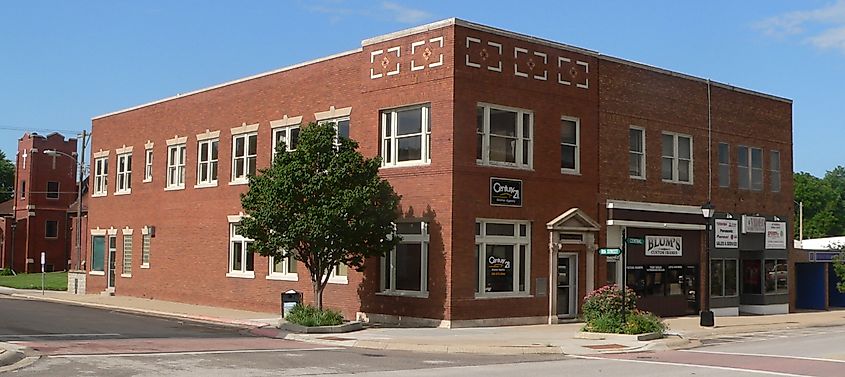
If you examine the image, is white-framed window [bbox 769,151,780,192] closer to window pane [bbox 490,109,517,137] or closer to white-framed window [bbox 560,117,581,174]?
white-framed window [bbox 560,117,581,174]

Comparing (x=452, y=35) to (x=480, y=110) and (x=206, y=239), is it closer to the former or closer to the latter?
(x=480, y=110)

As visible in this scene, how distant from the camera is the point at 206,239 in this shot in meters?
36.9

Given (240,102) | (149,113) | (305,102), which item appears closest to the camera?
(305,102)

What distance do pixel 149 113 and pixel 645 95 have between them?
22119 millimetres

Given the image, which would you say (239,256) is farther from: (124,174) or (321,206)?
(124,174)

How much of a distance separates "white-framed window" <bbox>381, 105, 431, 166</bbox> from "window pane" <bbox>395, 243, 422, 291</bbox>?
8.34 ft

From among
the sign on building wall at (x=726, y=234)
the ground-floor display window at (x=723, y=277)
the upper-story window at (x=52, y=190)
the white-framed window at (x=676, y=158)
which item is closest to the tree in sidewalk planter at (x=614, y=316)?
the white-framed window at (x=676, y=158)

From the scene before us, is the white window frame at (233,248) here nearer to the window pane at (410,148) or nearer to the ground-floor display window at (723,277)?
the window pane at (410,148)

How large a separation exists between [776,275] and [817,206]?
302 feet

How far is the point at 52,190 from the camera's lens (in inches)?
3346

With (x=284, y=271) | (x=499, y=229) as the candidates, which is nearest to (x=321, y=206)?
(x=499, y=229)

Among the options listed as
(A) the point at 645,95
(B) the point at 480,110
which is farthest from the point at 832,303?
(B) the point at 480,110

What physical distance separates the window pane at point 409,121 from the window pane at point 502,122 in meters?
2.16

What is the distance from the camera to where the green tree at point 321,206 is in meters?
25.5
